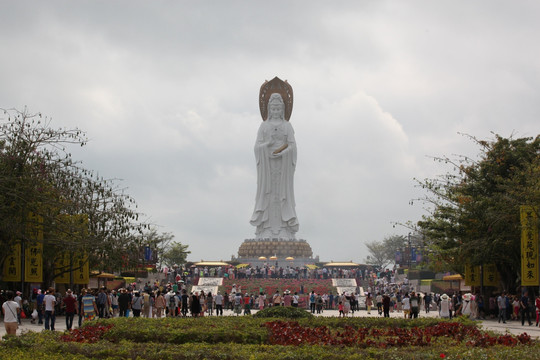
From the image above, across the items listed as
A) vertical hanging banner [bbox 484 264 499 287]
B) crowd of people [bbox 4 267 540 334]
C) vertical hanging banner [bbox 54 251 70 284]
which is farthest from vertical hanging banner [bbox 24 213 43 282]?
vertical hanging banner [bbox 484 264 499 287]

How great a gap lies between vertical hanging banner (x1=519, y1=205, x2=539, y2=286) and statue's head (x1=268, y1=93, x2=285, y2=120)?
3204 centimetres

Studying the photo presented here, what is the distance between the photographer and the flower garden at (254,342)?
10234 mm

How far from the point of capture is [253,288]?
40312 mm

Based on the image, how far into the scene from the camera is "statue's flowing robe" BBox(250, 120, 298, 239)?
179 ft

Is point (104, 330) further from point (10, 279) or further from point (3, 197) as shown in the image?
point (10, 279)

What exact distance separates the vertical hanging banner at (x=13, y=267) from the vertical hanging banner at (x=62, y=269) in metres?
3.26

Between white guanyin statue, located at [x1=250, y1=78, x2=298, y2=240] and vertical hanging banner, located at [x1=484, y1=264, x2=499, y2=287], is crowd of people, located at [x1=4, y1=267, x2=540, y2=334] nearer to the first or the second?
vertical hanging banner, located at [x1=484, y1=264, x2=499, y2=287]

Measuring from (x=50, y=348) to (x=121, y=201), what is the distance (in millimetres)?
13879

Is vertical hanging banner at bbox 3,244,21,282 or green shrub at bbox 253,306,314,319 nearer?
green shrub at bbox 253,306,314,319

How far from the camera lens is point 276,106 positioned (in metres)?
54.0

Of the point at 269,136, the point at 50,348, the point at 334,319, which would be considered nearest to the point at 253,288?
the point at 269,136

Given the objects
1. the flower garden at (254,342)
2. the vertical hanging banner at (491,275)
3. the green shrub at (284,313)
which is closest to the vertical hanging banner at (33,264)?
the green shrub at (284,313)

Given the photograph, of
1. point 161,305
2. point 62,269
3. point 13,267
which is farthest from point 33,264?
point 62,269

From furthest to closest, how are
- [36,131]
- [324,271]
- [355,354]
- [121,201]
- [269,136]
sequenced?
[269,136] < [324,271] < [121,201] < [36,131] < [355,354]
